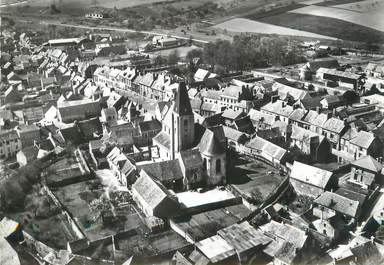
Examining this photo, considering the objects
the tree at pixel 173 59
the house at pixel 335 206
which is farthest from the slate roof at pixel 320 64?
the house at pixel 335 206

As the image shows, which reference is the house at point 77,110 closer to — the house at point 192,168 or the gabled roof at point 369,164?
the house at point 192,168

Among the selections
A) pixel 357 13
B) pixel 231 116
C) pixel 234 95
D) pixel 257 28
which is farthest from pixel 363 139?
pixel 257 28

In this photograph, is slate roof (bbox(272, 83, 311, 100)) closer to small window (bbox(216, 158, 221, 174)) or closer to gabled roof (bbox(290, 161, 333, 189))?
gabled roof (bbox(290, 161, 333, 189))

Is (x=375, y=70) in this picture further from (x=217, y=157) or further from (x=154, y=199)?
(x=154, y=199)

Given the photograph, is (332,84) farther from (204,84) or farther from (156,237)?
(156,237)

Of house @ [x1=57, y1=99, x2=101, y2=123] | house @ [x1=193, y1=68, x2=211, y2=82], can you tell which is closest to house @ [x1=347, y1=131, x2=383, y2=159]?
house @ [x1=57, y1=99, x2=101, y2=123]

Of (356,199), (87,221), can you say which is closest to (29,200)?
(87,221)
